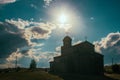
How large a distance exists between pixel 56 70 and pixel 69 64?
9.12m

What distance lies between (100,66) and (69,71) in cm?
974

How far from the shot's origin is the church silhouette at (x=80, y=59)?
206 ft

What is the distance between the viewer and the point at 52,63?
79.4 metres

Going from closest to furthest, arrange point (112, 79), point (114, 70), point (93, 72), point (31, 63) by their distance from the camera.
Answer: point (112, 79), point (93, 72), point (114, 70), point (31, 63)

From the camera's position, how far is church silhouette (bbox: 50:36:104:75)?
62.7 meters

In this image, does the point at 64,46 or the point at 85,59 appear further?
the point at 64,46

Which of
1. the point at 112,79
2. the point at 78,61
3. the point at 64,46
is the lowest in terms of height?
the point at 112,79

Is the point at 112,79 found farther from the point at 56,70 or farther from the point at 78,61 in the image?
the point at 56,70

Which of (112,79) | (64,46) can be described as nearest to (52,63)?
(64,46)

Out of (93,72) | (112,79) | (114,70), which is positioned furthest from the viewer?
(114,70)

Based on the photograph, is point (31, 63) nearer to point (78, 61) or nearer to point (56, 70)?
point (56, 70)

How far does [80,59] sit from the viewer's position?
63656mm

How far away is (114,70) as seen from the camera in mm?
79375

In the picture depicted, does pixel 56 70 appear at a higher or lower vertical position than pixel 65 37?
lower
